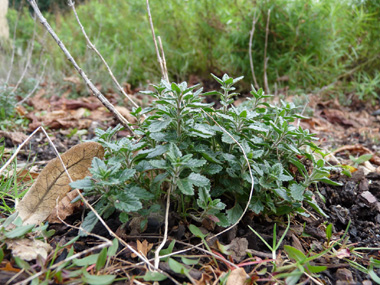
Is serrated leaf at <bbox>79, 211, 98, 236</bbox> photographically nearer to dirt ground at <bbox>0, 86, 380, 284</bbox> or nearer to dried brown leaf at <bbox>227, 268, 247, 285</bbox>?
dirt ground at <bbox>0, 86, 380, 284</bbox>

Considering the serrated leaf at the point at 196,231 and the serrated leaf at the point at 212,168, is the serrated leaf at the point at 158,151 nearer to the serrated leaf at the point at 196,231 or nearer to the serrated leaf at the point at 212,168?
the serrated leaf at the point at 212,168

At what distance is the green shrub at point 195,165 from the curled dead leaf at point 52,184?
137 millimetres

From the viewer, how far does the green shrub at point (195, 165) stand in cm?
119

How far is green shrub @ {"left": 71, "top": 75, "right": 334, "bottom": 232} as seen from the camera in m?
1.19

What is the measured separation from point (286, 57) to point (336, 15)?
818mm

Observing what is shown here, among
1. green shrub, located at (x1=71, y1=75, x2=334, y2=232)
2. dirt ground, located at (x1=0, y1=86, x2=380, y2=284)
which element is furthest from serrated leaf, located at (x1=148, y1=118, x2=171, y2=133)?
dirt ground, located at (x1=0, y1=86, x2=380, y2=284)

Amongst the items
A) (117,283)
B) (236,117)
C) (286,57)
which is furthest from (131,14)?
(117,283)

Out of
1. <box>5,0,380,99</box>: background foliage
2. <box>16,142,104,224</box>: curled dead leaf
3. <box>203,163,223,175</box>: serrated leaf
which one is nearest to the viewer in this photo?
<box>203,163,223,175</box>: serrated leaf

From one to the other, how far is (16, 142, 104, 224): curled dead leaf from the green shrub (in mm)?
137

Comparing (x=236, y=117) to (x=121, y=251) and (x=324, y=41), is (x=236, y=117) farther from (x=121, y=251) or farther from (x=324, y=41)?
(x=324, y=41)

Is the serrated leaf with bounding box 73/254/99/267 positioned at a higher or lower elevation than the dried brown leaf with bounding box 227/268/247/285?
higher

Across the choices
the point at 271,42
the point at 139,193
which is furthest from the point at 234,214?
the point at 271,42

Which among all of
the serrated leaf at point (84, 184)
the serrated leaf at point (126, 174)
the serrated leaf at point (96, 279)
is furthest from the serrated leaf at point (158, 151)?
the serrated leaf at point (96, 279)

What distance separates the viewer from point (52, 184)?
147 centimetres
